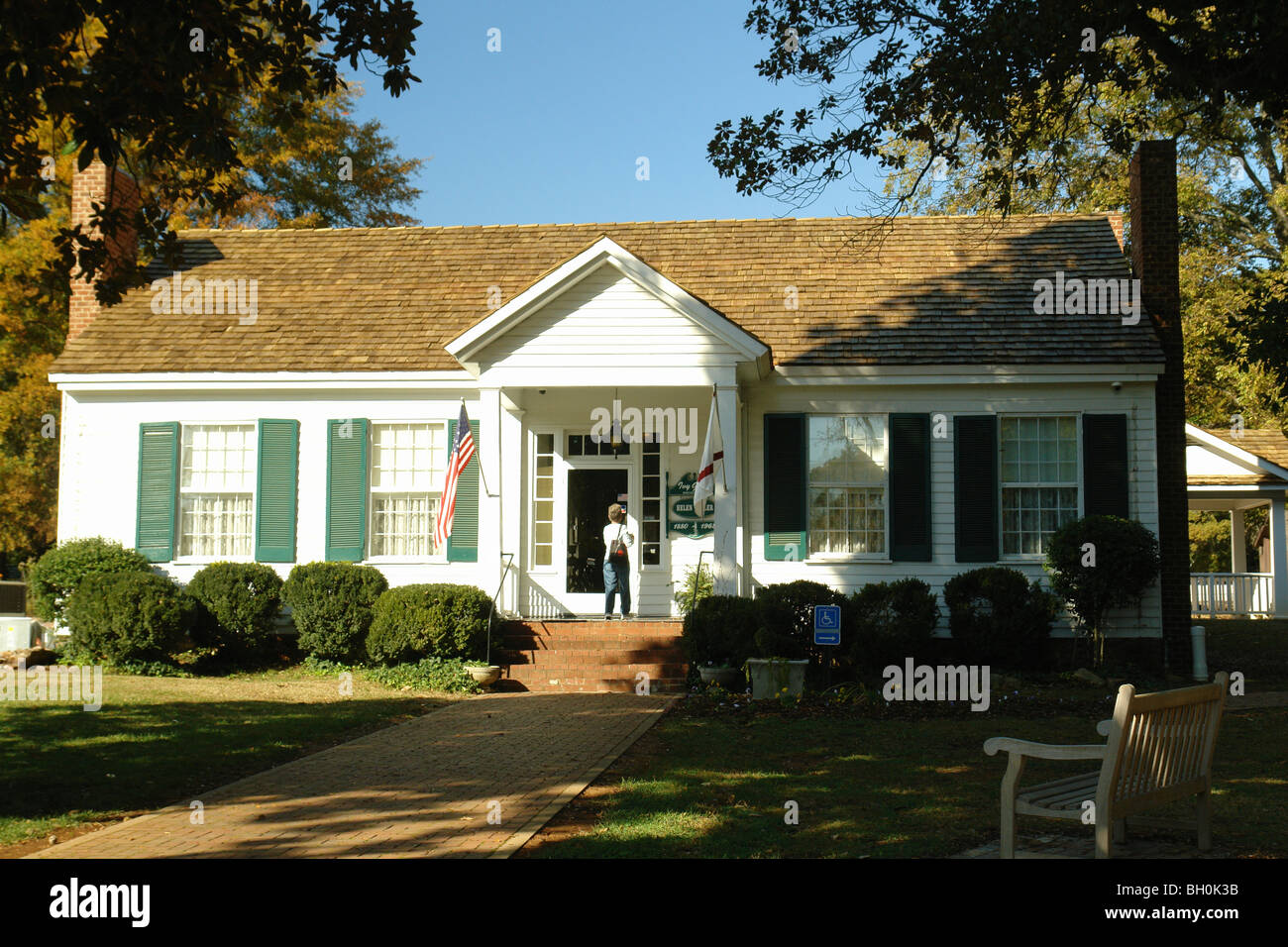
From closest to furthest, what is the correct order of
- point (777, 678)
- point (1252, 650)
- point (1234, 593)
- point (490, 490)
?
point (777, 678)
point (490, 490)
point (1252, 650)
point (1234, 593)

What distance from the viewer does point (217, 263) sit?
1891 cm

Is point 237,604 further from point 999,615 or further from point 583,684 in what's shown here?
point 999,615

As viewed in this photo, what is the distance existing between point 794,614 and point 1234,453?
51.9ft

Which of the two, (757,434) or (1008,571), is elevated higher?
(757,434)

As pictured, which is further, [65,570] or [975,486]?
[65,570]

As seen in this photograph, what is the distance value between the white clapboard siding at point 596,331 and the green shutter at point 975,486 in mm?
4296

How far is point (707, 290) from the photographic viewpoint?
17703 mm

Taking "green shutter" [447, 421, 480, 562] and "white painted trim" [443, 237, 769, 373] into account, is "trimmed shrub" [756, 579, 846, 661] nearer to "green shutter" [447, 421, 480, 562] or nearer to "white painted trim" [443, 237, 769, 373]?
"white painted trim" [443, 237, 769, 373]

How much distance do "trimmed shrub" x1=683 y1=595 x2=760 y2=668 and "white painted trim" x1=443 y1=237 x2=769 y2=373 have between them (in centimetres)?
327

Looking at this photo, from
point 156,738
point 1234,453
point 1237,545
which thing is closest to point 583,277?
point 156,738
